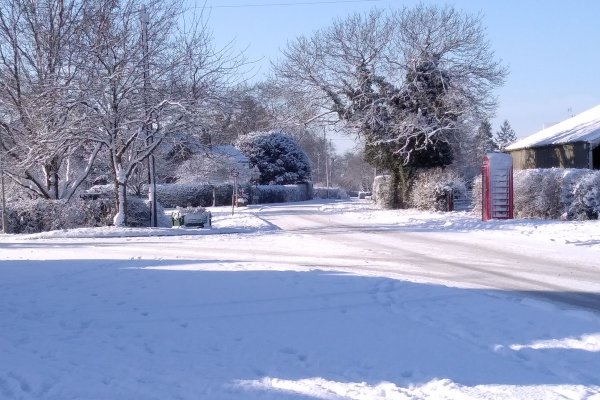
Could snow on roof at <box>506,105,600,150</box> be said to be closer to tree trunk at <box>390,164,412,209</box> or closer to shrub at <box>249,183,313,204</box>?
tree trunk at <box>390,164,412,209</box>

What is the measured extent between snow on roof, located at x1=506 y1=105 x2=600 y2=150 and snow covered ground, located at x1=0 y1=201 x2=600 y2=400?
56.4ft

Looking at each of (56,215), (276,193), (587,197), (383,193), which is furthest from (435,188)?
(276,193)

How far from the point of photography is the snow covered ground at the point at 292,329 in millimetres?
6426

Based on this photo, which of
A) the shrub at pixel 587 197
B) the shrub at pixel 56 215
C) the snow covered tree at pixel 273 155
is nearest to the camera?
the shrub at pixel 587 197

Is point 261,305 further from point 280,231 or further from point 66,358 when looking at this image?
point 280,231

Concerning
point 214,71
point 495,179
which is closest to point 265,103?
point 214,71

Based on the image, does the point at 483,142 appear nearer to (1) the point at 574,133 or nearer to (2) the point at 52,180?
(1) the point at 574,133

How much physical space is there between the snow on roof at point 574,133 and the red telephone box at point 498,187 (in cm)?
742

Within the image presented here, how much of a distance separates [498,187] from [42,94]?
1689 centimetres

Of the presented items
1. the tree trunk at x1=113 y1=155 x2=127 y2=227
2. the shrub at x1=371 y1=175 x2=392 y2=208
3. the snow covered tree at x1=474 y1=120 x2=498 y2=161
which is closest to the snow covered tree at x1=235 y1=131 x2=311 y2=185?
the snow covered tree at x1=474 y1=120 x2=498 y2=161

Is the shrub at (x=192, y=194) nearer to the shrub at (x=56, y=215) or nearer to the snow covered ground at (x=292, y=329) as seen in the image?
the shrub at (x=56, y=215)

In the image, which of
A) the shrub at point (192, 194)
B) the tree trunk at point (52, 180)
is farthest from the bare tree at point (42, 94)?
the shrub at point (192, 194)

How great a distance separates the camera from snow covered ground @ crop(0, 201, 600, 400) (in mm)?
6426

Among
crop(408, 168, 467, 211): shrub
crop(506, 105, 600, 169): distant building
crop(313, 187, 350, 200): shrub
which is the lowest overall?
crop(313, 187, 350, 200): shrub
